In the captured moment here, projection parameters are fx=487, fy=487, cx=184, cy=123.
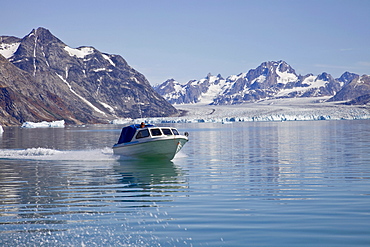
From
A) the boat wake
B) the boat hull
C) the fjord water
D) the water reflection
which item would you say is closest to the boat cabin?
the boat hull

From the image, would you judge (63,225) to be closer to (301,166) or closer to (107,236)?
(107,236)

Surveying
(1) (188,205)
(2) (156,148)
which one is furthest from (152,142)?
(1) (188,205)

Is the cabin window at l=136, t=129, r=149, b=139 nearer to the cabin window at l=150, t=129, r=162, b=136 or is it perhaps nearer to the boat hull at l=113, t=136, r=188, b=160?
the cabin window at l=150, t=129, r=162, b=136

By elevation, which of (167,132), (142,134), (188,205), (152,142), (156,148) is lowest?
(188,205)

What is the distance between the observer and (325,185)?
25500 millimetres

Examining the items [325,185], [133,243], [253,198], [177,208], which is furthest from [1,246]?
[325,185]

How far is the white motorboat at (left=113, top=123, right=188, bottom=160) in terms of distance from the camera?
1596 inches

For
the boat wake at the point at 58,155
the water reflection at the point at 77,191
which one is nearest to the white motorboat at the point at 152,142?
the water reflection at the point at 77,191

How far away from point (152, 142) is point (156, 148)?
27.3 inches

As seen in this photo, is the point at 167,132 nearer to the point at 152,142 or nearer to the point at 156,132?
the point at 156,132

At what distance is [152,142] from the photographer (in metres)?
40.5

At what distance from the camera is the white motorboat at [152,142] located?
133 feet

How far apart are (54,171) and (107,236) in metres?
21.0

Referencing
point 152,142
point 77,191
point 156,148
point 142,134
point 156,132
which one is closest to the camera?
point 77,191
